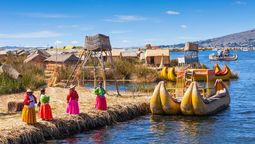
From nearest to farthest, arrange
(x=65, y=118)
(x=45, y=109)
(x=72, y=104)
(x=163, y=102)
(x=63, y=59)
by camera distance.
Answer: (x=45, y=109), (x=65, y=118), (x=72, y=104), (x=163, y=102), (x=63, y=59)

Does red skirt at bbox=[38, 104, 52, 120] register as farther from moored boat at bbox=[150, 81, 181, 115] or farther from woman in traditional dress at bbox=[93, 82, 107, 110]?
moored boat at bbox=[150, 81, 181, 115]

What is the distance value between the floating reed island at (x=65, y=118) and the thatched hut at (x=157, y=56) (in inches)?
1350

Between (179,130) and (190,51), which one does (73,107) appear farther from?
(190,51)

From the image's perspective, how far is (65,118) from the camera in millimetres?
19234

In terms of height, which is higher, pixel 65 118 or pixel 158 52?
pixel 158 52

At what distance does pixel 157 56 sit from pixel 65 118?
43605 millimetres

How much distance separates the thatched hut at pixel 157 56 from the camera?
61281mm

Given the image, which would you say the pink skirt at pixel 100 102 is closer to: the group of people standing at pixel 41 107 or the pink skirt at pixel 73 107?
the group of people standing at pixel 41 107

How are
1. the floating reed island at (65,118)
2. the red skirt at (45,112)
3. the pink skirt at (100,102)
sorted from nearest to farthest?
the floating reed island at (65,118) < the red skirt at (45,112) < the pink skirt at (100,102)

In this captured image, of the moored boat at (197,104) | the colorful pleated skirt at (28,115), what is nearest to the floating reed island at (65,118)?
the colorful pleated skirt at (28,115)

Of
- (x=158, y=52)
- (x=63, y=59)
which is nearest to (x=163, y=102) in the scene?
(x=63, y=59)

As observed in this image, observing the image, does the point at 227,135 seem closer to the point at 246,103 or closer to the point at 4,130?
the point at 4,130

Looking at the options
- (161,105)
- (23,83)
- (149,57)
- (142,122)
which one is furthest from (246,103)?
(149,57)

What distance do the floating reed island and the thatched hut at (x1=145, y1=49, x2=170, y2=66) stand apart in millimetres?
34293
